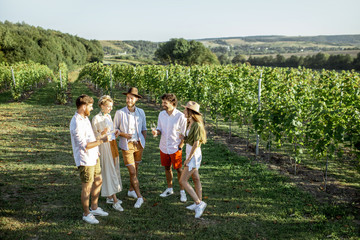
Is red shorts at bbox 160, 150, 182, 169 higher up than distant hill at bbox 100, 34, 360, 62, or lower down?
lower down

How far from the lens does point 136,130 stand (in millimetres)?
4676

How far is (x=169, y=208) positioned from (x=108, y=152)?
1.55 m

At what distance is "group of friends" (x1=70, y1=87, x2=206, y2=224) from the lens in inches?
153

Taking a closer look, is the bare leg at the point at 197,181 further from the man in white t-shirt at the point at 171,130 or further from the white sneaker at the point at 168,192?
the white sneaker at the point at 168,192

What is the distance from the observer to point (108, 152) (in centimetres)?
436

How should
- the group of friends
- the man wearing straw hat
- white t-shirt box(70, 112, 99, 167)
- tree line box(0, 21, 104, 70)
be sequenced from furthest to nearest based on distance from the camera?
tree line box(0, 21, 104, 70) → the man wearing straw hat → the group of friends → white t-shirt box(70, 112, 99, 167)

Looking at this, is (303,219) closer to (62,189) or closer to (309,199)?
(309,199)

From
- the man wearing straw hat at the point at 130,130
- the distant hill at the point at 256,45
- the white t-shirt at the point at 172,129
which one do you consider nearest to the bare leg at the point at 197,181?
the white t-shirt at the point at 172,129

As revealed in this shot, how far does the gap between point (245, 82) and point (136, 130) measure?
7.65 meters

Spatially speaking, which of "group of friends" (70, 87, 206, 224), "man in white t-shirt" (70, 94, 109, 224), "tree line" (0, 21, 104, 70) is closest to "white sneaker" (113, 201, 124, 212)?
"group of friends" (70, 87, 206, 224)

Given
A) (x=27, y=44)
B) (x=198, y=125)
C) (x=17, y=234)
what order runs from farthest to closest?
(x=27, y=44) → (x=198, y=125) → (x=17, y=234)

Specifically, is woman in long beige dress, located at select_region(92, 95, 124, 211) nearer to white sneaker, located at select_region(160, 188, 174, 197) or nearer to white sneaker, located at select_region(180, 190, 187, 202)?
white sneaker, located at select_region(160, 188, 174, 197)


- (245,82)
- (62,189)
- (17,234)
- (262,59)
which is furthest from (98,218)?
(262,59)

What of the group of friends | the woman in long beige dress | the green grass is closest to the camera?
the group of friends
